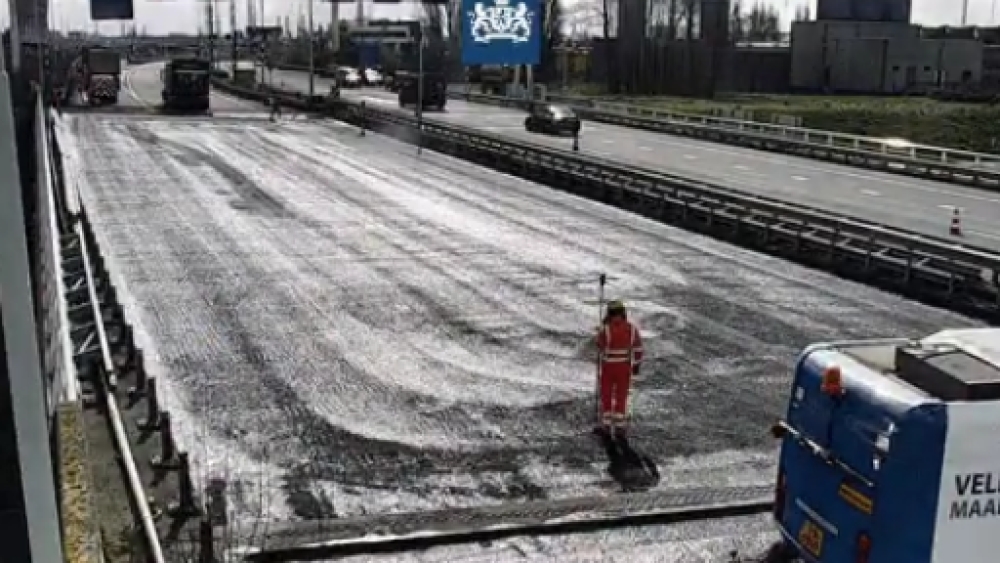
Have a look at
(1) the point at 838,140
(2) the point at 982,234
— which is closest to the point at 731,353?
(2) the point at 982,234

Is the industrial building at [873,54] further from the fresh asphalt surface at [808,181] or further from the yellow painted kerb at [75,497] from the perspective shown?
the yellow painted kerb at [75,497]

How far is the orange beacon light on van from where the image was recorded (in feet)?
23.2

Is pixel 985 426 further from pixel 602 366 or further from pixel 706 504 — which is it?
pixel 602 366

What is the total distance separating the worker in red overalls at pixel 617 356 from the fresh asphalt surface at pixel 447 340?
0.54m

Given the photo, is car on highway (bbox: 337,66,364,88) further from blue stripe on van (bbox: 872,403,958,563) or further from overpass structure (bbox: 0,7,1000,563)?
blue stripe on van (bbox: 872,403,958,563)

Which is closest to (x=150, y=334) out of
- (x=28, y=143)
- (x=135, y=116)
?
(x=28, y=143)

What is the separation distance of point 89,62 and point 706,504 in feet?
218

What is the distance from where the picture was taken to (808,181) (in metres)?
37.6

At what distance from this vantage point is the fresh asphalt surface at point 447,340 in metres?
10.1

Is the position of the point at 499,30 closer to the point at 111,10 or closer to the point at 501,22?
the point at 501,22

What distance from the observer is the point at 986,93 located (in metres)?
90.8

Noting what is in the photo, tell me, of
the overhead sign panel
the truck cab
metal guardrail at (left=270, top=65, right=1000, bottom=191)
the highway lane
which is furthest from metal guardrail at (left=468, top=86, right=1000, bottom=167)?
the truck cab

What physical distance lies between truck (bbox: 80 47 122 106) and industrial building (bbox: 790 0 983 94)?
6171cm

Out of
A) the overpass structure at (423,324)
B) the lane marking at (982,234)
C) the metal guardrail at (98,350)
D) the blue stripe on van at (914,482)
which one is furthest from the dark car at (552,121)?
the blue stripe on van at (914,482)
